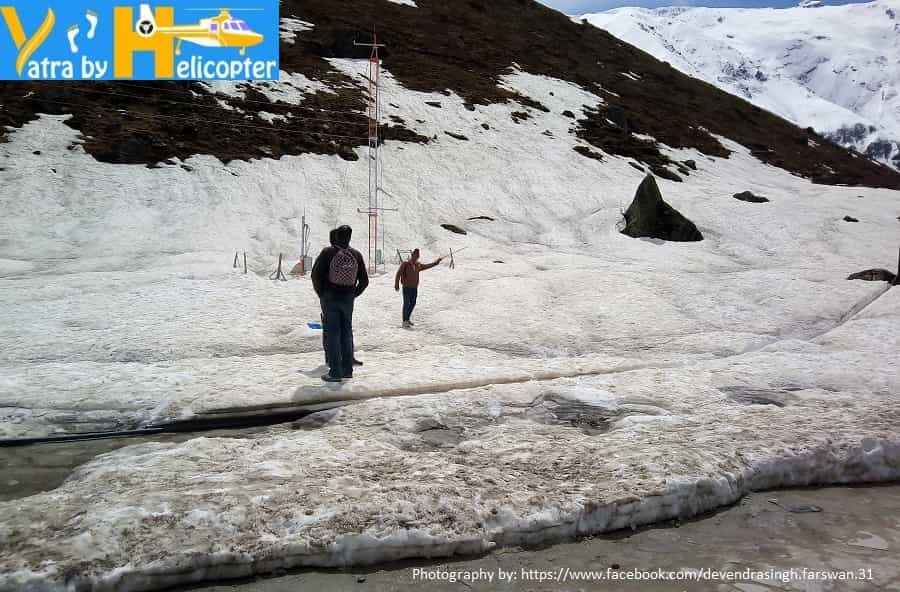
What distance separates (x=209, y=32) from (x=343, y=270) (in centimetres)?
3271

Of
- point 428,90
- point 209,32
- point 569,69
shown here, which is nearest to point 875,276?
point 428,90

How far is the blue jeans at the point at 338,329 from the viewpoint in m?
7.88

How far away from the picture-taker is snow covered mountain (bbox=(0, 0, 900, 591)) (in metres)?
4.40

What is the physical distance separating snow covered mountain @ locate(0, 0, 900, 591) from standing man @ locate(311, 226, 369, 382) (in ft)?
1.76

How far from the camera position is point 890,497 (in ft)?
17.0

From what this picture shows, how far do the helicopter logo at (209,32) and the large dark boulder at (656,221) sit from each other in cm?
2407

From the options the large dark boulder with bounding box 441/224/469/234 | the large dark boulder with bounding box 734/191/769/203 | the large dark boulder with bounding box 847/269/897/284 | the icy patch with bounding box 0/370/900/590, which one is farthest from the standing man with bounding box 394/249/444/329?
the large dark boulder with bounding box 734/191/769/203

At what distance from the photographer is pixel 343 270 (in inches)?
307

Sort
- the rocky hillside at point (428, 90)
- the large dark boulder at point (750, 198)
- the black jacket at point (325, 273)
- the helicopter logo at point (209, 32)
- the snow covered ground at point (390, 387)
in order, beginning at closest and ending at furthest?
the snow covered ground at point (390, 387)
the black jacket at point (325, 273)
the rocky hillside at point (428, 90)
the helicopter logo at point (209, 32)
the large dark boulder at point (750, 198)

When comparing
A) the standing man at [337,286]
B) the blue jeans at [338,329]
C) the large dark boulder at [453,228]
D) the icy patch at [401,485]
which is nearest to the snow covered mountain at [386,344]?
the icy patch at [401,485]

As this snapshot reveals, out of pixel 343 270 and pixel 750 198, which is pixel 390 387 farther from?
pixel 750 198

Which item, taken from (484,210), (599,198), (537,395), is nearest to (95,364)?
(537,395)

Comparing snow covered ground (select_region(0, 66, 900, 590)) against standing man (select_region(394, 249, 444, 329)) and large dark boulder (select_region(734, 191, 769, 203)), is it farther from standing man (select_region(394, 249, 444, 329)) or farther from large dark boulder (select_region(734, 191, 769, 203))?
large dark boulder (select_region(734, 191, 769, 203))

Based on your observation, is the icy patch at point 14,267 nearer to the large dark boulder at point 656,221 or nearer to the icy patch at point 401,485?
the icy patch at point 401,485
